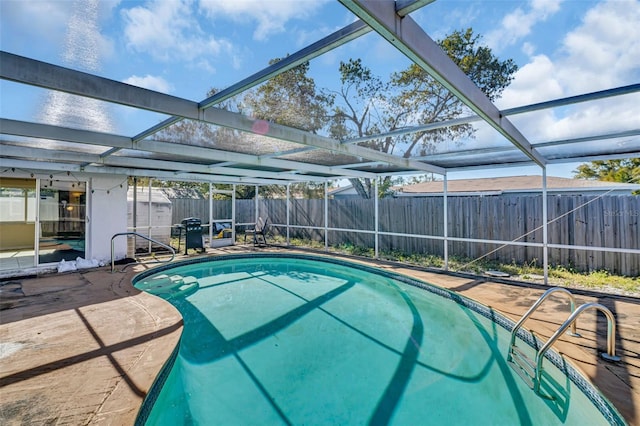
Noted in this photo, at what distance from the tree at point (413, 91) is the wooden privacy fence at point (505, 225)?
169 inches

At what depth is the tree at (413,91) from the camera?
3.02 metres

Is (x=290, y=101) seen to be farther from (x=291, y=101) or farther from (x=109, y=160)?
(x=109, y=160)

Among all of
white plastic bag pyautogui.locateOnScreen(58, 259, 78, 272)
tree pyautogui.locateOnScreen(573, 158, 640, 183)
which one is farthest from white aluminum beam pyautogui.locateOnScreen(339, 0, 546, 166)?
tree pyautogui.locateOnScreen(573, 158, 640, 183)

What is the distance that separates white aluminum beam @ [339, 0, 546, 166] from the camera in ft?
5.12

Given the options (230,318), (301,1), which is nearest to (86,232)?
(230,318)

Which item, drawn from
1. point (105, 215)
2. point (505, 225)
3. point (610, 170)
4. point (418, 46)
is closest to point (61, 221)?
point (105, 215)

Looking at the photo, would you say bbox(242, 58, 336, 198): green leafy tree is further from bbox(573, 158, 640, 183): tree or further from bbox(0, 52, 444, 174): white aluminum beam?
bbox(573, 158, 640, 183): tree

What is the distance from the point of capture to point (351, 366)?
11.9 feet

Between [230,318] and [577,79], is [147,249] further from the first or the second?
[577,79]

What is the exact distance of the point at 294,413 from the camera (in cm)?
284

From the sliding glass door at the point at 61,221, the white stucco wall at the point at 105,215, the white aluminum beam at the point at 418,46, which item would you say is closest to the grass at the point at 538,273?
the white aluminum beam at the point at 418,46

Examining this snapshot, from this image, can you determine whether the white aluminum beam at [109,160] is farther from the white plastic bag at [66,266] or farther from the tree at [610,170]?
the tree at [610,170]

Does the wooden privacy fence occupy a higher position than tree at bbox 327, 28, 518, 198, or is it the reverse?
tree at bbox 327, 28, 518, 198

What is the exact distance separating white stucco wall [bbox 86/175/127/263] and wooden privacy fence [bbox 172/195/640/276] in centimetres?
675
